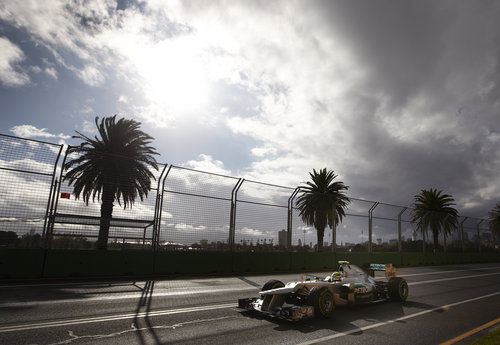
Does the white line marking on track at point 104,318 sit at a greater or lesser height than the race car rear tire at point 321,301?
lesser

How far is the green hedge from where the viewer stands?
1084 cm

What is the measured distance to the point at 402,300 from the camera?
8383 mm

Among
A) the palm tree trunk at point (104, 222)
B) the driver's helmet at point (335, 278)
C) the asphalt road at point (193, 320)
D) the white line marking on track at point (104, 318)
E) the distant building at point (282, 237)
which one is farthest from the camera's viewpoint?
the distant building at point (282, 237)

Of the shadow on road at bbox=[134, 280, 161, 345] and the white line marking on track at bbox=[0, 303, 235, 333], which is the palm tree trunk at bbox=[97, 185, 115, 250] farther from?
the white line marking on track at bbox=[0, 303, 235, 333]

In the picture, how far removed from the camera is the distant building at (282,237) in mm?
17430

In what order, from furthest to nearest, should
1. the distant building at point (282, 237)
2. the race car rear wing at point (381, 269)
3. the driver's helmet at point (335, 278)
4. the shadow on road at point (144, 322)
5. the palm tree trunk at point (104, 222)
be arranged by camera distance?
the distant building at point (282, 237), the palm tree trunk at point (104, 222), the race car rear wing at point (381, 269), the driver's helmet at point (335, 278), the shadow on road at point (144, 322)

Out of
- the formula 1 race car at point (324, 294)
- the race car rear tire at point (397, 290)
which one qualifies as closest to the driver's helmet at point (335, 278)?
the formula 1 race car at point (324, 294)

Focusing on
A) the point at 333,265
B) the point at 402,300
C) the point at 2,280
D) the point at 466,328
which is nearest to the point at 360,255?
the point at 333,265

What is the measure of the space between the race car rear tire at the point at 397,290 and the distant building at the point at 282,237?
911 cm

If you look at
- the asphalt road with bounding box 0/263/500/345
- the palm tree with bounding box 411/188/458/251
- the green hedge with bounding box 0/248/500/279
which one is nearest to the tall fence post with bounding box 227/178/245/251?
the green hedge with bounding box 0/248/500/279

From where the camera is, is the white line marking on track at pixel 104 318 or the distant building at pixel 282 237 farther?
the distant building at pixel 282 237

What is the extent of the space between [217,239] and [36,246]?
23.3 feet

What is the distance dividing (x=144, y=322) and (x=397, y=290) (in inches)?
253

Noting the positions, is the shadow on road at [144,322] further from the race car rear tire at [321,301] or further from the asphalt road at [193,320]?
the race car rear tire at [321,301]
